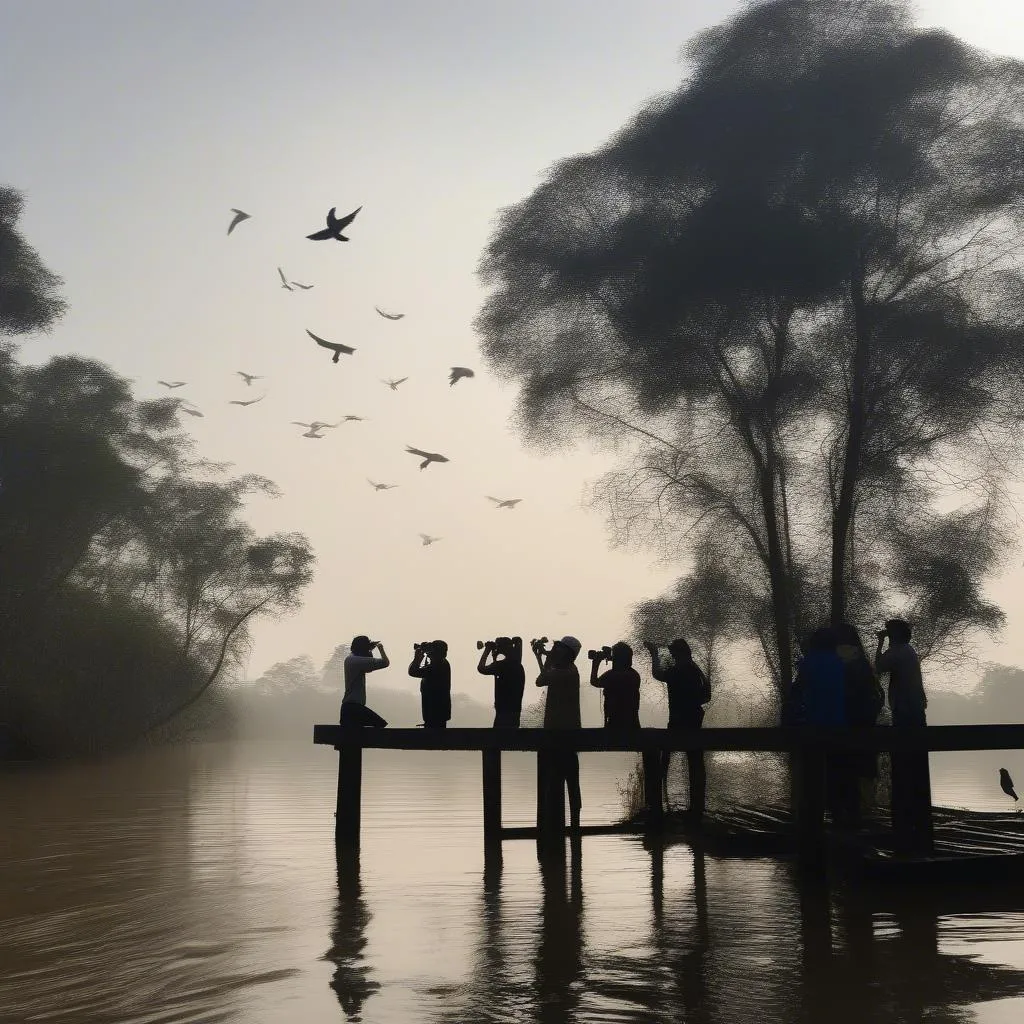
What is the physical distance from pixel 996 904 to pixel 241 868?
26.8ft

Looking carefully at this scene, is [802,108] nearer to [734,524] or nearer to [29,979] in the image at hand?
[734,524]

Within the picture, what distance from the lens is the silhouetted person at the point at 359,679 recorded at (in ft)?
48.5

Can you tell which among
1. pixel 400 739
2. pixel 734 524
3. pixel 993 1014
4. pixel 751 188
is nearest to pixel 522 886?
pixel 400 739

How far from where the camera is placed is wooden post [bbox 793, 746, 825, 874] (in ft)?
39.2

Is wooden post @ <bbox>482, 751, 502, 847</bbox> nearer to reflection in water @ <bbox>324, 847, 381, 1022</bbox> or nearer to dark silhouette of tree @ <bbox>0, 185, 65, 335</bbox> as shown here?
reflection in water @ <bbox>324, 847, 381, 1022</bbox>

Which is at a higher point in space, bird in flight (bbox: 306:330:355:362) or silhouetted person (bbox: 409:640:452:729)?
bird in flight (bbox: 306:330:355:362)

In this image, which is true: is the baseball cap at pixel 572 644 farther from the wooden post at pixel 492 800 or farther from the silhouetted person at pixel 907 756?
the silhouetted person at pixel 907 756

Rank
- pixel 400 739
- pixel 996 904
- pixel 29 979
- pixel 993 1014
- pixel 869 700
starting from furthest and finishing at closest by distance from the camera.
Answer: pixel 400 739 < pixel 869 700 < pixel 996 904 < pixel 29 979 < pixel 993 1014

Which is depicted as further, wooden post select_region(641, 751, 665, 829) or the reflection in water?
wooden post select_region(641, 751, 665, 829)

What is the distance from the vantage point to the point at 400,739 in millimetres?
14797

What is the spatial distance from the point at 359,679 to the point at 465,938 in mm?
6116

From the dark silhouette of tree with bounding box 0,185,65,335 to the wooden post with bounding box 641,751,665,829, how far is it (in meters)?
29.6

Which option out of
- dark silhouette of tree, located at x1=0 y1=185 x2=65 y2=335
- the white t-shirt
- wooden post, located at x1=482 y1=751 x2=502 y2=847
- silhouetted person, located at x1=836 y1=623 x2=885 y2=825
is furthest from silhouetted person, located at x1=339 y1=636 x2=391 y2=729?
dark silhouette of tree, located at x1=0 y1=185 x2=65 y2=335

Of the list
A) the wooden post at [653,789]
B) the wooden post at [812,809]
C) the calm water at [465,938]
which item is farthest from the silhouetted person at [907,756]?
the wooden post at [653,789]
